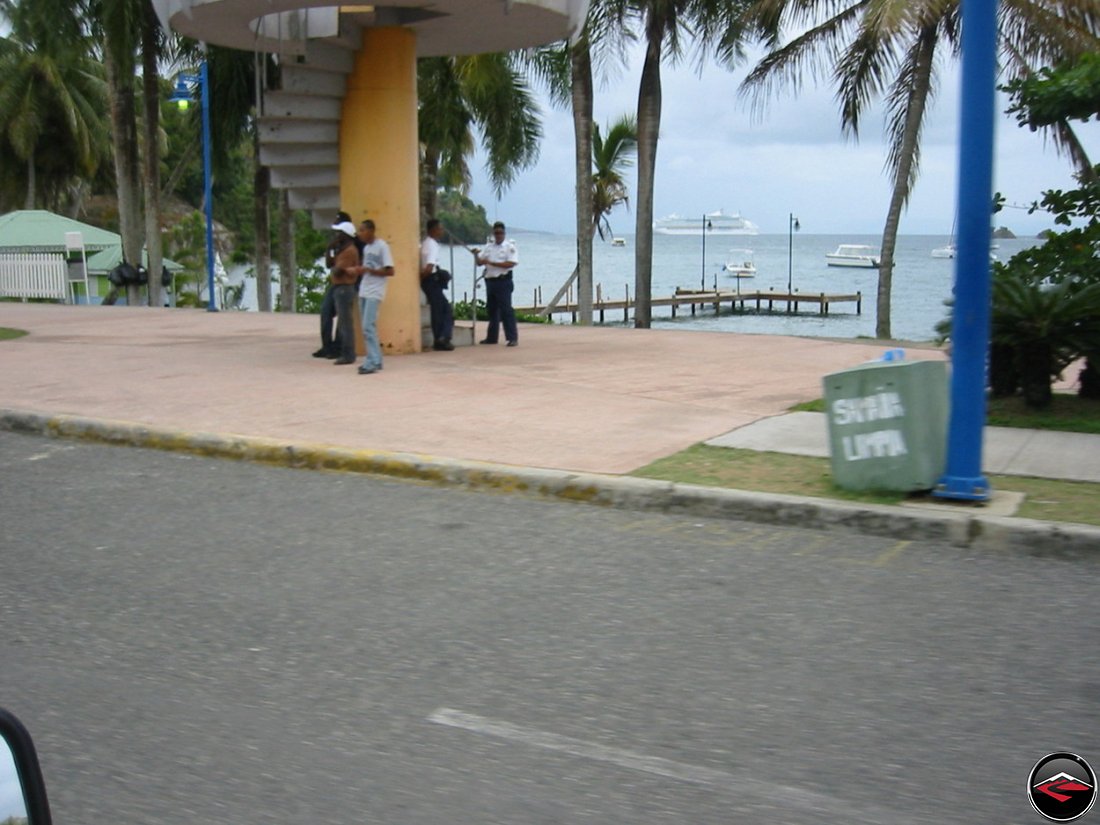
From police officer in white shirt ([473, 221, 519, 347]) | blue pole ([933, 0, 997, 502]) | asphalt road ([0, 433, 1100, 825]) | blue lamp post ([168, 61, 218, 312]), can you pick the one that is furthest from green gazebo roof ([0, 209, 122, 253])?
blue pole ([933, 0, 997, 502])

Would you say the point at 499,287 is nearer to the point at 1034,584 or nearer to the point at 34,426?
the point at 34,426

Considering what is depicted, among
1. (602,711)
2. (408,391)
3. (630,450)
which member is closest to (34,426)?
(408,391)

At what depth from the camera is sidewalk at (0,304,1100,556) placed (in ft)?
27.7

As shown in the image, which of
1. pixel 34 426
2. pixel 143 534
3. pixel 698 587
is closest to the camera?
pixel 698 587

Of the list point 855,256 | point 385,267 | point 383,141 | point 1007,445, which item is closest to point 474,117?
point 383,141

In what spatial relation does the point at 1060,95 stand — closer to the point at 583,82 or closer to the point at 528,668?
the point at 528,668

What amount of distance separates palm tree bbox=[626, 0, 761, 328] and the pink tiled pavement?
9.35 meters

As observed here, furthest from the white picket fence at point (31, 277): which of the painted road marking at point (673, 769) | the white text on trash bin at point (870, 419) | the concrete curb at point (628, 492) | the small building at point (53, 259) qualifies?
the painted road marking at point (673, 769)

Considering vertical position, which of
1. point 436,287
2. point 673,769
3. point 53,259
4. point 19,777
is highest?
point 53,259

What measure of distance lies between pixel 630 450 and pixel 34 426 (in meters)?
5.52

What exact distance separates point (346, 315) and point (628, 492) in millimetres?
6994

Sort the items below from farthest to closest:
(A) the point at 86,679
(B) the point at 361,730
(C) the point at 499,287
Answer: (C) the point at 499,287 < (A) the point at 86,679 < (B) the point at 361,730

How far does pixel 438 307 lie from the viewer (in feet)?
52.2

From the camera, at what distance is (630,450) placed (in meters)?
9.18
